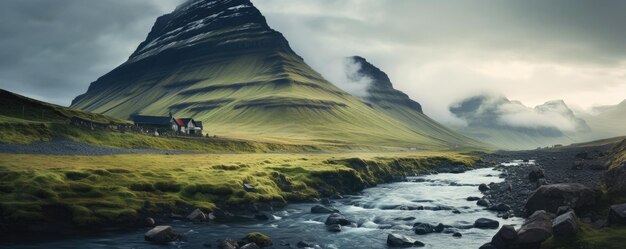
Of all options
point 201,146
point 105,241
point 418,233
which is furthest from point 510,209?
point 201,146

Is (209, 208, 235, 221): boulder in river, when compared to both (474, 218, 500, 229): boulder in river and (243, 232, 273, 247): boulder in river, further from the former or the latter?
(474, 218, 500, 229): boulder in river

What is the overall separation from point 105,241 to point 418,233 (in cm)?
3244

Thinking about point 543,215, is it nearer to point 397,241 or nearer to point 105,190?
point 397,241

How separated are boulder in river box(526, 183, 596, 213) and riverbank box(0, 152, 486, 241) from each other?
115 feet

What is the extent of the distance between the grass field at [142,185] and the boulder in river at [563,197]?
35.1 m

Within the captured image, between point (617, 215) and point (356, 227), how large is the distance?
26625 millimetres

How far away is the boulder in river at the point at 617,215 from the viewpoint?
33000 mm

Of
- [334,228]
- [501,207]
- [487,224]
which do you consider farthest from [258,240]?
[501,207]

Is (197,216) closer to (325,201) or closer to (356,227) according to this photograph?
(356,227)

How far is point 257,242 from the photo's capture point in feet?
136

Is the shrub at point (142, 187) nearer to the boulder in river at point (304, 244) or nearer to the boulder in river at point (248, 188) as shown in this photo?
the boulder in river at point (248, 188)

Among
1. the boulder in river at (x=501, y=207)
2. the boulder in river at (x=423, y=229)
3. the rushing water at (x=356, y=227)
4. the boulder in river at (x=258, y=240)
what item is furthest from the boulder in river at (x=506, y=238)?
the boulder in river at (x=501, y=207)

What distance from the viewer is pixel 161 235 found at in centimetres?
4169

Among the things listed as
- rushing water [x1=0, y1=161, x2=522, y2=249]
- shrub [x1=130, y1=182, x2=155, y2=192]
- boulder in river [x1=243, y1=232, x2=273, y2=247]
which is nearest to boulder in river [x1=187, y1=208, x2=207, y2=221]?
rushing water [x1=0, y1=161, x2=522, y2=249]
